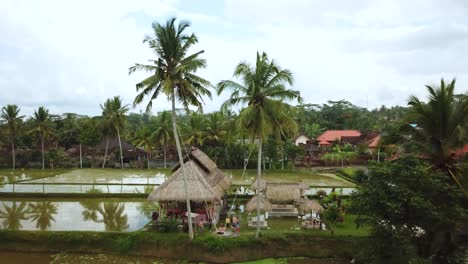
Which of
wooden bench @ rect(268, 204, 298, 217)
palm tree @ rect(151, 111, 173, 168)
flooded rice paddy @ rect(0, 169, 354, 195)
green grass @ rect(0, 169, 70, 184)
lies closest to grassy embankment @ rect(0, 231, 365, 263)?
wooden bench @ rect(268, 204, 298, 217)

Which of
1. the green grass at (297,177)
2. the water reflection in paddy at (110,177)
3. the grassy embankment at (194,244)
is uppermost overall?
the water reflection in paddy at (110,177)

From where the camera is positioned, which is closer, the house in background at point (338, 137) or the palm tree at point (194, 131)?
the palm tree at point (194, 131)

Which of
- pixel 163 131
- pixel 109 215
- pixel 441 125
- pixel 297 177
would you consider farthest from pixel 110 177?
pixel 441 125

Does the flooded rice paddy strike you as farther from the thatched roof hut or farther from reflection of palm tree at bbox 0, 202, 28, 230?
the thatched roof hut

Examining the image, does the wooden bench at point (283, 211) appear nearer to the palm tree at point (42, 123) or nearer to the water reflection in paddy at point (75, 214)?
the water reflection in paddy at point (75, 214)

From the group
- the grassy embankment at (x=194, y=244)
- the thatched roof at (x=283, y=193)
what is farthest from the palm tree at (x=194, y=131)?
the grassy embankment at (x=194, y=244)

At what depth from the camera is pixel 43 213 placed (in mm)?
23359

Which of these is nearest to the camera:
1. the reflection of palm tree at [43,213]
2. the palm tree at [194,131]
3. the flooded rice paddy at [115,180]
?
the reflection of palm tree at [43,213]

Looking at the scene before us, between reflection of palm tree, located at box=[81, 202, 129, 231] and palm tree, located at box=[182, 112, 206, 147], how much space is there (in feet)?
50.0

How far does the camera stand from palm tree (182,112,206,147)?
40406 millimetres

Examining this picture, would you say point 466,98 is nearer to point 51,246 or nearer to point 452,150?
point 452,150

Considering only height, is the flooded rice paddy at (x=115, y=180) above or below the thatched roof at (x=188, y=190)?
below

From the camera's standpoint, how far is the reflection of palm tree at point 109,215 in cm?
2062

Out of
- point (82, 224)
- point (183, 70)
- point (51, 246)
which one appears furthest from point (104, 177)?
point (183, 70)
